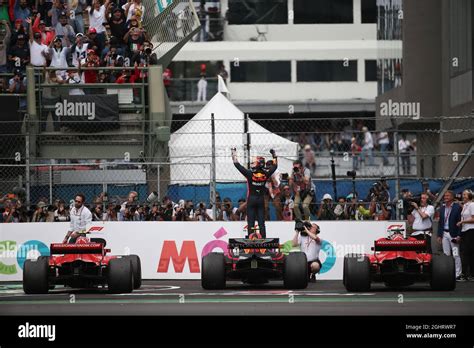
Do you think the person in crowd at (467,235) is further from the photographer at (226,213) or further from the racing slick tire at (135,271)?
the racing slick tire at (135,271)

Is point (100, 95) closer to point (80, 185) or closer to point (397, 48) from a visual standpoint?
point (80, 185)

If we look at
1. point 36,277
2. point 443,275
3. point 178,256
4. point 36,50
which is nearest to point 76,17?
point 36,50

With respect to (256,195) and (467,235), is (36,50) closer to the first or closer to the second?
(256,195)

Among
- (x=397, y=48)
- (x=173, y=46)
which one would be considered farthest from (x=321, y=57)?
(x=173, y=46)

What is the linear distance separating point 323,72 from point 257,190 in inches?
1350

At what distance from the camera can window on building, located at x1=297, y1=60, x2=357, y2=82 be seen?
53281 mm

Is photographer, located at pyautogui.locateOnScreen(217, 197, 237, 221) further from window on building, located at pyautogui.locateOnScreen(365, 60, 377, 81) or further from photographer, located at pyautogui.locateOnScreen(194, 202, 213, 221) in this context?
window on building, located at pyautogui.locateOnScreen(365, 60, 377, 81)

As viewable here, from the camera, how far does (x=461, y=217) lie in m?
20.0

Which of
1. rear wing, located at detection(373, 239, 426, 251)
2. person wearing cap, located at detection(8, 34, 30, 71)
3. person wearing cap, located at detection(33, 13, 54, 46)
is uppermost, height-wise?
person wearing cap, located at detection(33, 13, 54, 46)

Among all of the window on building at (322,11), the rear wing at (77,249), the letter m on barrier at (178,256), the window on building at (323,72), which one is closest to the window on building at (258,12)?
the window on building at (322,11)

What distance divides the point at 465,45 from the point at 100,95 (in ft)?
26.8

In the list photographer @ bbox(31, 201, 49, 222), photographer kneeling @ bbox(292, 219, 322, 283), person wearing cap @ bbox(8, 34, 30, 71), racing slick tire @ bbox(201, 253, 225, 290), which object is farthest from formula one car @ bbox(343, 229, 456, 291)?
person wearing cap @ bbox(8, 34, 30, 71)

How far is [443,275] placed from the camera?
52.7 feet

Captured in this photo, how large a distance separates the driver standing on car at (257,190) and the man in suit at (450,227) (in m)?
3.23
